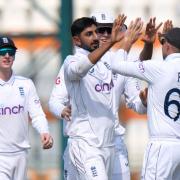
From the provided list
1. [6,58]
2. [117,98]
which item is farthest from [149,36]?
[6,58]

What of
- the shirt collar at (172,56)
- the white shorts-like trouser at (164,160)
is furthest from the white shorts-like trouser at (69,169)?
the shirt collar at (172,56)

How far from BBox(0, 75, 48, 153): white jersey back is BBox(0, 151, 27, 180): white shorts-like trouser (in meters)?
0.06

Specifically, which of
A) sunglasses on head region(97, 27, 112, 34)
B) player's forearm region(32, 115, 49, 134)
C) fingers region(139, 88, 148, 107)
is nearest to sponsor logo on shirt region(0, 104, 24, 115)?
player's forearm region(32, 115, 49, 134)

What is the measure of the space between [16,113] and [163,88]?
5.13 feet

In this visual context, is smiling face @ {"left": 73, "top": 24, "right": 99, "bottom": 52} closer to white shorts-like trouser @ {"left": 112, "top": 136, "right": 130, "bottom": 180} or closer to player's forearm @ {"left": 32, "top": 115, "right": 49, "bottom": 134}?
player's forearm @ {"left": 32, "top": 115, "right": 49, "bottom": 134}

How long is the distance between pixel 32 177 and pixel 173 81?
11827mm

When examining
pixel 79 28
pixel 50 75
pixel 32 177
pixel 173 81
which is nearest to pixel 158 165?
pixel 173 81

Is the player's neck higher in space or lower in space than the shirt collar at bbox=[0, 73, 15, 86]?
higher

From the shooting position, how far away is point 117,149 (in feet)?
34.3

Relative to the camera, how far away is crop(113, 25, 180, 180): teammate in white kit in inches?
373

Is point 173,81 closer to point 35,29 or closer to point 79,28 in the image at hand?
point 79,28

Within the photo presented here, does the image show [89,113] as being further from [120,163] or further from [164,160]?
[164,160]

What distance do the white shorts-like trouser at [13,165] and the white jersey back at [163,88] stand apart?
1.49m

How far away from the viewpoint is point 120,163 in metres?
10.4
